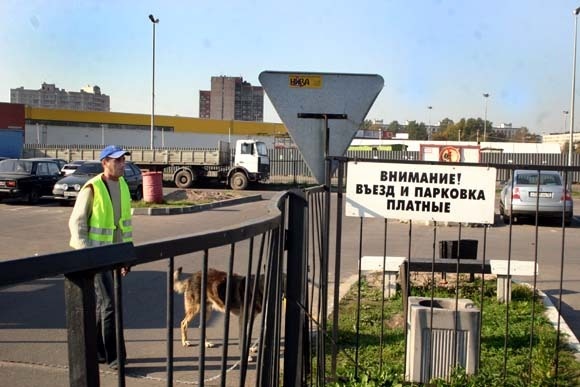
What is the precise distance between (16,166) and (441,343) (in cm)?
2053

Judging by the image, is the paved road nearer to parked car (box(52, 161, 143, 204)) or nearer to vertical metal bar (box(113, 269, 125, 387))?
vertical metal bar (box(113, 269, 125, 387))

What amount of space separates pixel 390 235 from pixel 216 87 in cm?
10489

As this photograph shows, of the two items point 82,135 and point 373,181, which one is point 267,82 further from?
point 82,135

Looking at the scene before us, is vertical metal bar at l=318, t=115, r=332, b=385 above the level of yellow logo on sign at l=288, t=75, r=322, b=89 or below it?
below

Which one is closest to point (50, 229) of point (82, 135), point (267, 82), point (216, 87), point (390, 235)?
point (390, 235)

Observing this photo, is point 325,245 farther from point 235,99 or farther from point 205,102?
point 205,102

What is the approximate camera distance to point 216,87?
117 m

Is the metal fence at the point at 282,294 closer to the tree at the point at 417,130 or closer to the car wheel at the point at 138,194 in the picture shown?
the car wheel at the point at 138,194

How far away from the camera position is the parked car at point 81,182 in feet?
68.1

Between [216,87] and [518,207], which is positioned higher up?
[216,87]

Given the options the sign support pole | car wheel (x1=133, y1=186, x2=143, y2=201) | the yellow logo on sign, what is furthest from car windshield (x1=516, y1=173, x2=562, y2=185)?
the yellow logo on sign

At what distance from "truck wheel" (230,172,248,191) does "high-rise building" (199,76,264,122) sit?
8585cm

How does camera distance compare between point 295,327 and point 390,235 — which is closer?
point 295,327

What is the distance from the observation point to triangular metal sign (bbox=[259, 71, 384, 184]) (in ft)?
15.0
